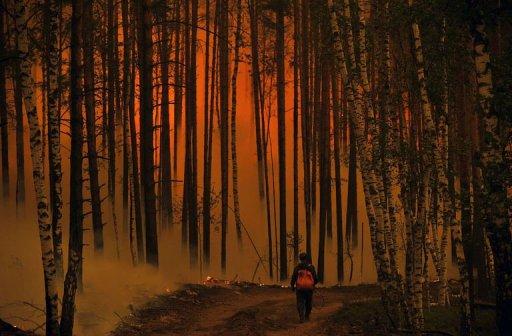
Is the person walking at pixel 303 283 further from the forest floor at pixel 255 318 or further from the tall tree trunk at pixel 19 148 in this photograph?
the tall tree trunk at pixel 19 148

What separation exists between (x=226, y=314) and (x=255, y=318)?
1276 millimetres

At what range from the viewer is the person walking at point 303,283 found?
1122 cm

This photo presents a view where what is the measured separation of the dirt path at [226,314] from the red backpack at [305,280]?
0.82 metres

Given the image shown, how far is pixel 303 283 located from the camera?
11211mm

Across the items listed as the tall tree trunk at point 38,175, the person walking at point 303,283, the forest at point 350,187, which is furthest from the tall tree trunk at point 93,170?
the person walking at point 303,283

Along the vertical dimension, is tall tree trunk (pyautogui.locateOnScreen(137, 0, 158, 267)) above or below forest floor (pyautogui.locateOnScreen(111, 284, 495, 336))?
above

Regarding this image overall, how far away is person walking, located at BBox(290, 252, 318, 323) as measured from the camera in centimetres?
1122

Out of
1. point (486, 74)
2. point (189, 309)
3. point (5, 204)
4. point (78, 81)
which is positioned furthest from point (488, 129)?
point (5, 204)

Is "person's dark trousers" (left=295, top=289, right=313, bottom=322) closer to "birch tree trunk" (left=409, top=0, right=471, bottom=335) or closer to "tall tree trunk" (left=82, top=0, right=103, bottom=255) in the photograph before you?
"birch tree trunk" (left=409, top=0, right=471, bottom=335)

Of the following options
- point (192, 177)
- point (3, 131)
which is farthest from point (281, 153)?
point (3, 131)

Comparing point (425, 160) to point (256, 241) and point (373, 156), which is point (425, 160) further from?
point (256, 241)

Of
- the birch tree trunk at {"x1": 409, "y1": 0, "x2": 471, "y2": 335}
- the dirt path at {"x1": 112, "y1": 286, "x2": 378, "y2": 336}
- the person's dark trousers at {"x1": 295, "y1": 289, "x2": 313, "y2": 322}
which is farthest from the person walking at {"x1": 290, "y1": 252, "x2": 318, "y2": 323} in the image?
the birch tree trunk at {"x1": 409, "y1": 0, "x2": 471, "y2": 335}

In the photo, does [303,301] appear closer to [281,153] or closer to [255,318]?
[255,318]

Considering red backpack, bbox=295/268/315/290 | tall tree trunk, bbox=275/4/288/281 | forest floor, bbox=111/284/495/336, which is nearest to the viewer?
forest floor, bbox=111/284/495/336
